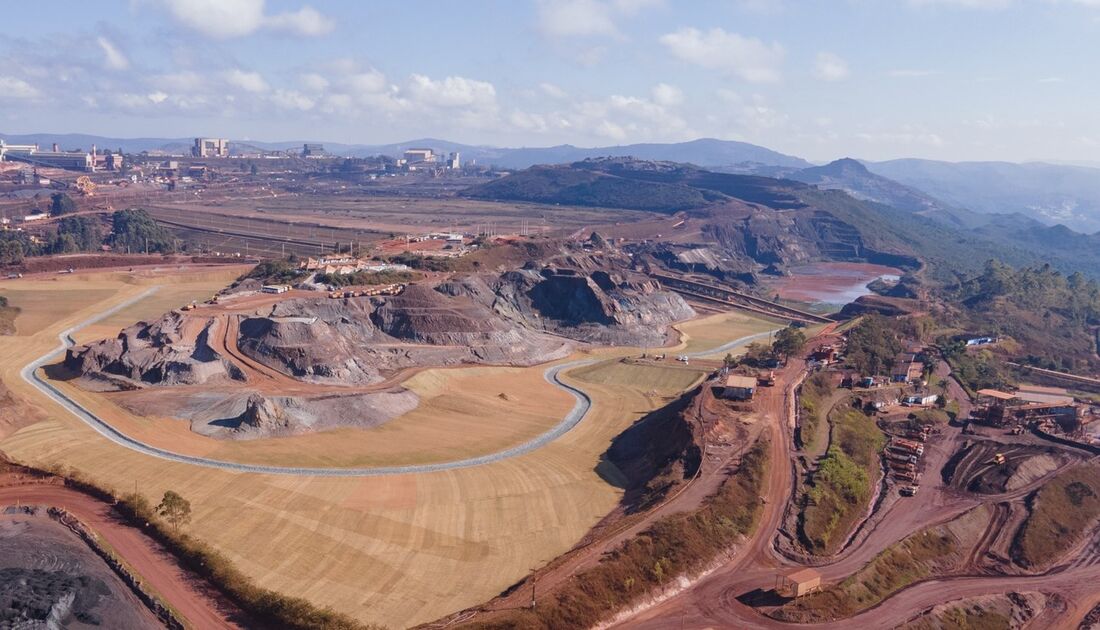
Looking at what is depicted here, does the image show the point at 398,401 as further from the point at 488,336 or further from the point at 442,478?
the point at 488,336

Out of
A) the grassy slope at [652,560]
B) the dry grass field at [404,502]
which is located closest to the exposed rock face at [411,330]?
the dry grass field at [404,502]

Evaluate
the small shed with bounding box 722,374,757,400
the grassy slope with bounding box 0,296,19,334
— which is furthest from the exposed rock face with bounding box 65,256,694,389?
the small shed with bounding box 722,374,757,400

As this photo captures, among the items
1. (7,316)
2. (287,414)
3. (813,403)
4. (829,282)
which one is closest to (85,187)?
(7,316)

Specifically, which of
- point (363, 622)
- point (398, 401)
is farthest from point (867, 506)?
point (398, 401)

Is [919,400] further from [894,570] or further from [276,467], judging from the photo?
[276,467]

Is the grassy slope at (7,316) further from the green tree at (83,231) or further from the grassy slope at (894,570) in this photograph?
the grassy slope at (894,570)

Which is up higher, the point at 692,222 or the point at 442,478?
the point at 692,222
